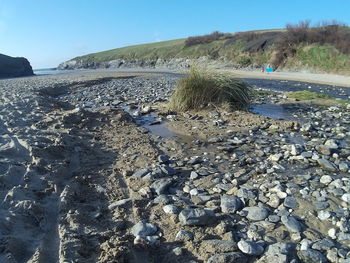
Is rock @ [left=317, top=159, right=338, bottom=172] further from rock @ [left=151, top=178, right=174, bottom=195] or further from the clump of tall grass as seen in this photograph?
the clump of tall grass

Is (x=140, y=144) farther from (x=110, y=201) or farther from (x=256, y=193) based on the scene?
(x=256, y=193)

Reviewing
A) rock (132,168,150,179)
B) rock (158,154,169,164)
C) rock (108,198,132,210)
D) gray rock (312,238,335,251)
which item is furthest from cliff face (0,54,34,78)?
gray rock (312,238,335,251)

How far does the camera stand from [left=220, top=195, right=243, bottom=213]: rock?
3.72 metres

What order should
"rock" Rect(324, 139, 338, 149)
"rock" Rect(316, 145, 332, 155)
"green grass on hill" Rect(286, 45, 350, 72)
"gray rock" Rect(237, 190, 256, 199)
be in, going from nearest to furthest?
"gray rock" Rect(237, 190, 256, 199)
"rock" Rect(316, 145, 332, 155)
"rock" Rect(324, 139, 338, 149)
"green grass on hill" Rect(286, 45, 350, 72)

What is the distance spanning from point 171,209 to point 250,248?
1090 millimetres

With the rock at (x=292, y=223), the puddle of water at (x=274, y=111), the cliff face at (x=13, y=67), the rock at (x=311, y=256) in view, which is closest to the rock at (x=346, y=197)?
the rock at (x=292, y=223)

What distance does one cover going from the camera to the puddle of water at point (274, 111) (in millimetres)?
9875

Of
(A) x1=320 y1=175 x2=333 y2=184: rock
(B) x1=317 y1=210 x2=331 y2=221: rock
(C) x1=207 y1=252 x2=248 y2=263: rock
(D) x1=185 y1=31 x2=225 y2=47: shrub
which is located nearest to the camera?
(C) x1=207 y1=252 x2=248 y2=263: rock

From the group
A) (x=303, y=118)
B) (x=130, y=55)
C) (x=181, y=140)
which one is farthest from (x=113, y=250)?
(x=130, y=55)

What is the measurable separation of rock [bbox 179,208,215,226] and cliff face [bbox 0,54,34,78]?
2569 inches

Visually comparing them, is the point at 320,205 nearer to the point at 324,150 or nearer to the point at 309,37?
the point at 324,150

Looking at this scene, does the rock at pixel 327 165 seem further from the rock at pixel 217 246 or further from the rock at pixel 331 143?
the rock at pixel 217 246

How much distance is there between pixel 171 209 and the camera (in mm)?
3656

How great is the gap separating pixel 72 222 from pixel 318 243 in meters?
2.61
